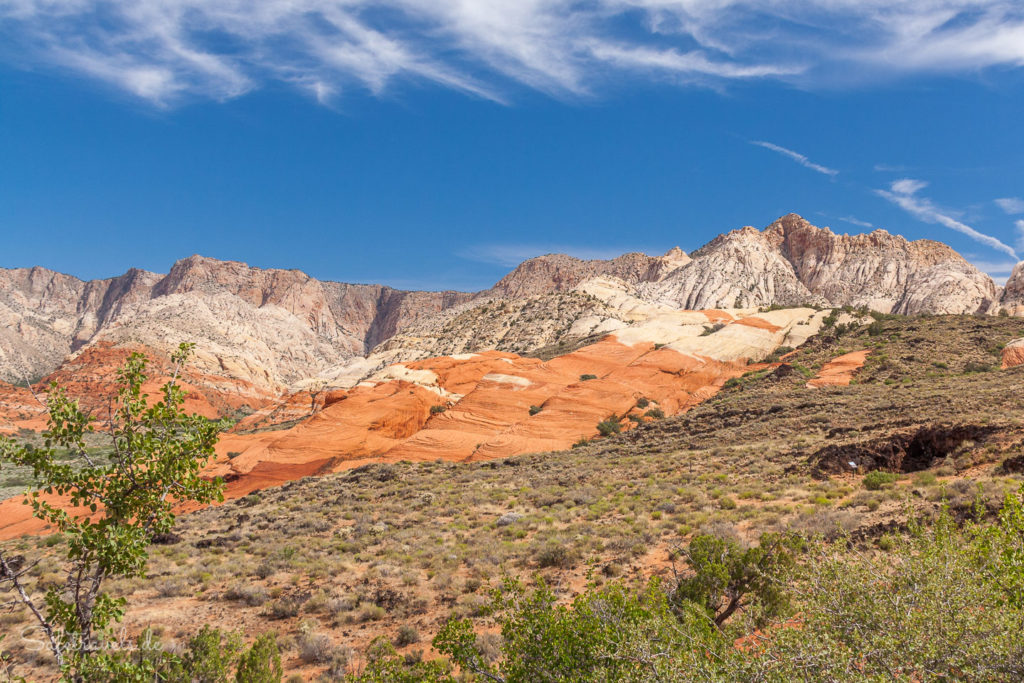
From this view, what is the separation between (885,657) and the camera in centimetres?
484

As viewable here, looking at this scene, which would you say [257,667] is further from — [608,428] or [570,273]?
[570,273]

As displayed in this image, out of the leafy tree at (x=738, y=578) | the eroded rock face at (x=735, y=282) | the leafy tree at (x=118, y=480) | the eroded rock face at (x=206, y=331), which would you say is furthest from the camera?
the eroded rock face at (x=206, y=331)

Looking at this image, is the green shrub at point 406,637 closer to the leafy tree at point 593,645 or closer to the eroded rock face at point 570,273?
the leafy tree at point 593,645

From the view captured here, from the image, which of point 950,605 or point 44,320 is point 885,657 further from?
point 44,320

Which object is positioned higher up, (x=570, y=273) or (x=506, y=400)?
(x=570, y=273)

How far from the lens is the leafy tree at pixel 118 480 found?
478 cm

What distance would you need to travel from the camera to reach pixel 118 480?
5.27 m

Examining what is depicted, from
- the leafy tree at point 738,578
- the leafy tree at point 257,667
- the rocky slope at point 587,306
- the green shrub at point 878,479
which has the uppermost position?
the rocky slope at point 587,306

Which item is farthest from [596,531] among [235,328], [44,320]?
[44,320]

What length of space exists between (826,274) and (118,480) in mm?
140428

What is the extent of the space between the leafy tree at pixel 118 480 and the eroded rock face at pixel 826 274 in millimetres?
108135

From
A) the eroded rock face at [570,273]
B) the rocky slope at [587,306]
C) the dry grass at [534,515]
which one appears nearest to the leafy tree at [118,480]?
the dry grass at [534,515]

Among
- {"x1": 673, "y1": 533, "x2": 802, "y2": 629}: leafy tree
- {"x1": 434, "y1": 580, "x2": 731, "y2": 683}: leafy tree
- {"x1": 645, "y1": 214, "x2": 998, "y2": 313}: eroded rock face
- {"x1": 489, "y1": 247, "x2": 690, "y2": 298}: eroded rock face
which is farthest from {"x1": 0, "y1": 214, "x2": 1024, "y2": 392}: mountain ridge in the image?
{"x1": 434, "y1": 580, "x2": 731, "y2": 683}: leafy tree

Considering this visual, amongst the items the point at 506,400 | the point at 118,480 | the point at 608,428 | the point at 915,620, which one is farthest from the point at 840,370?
the point at 118,480
